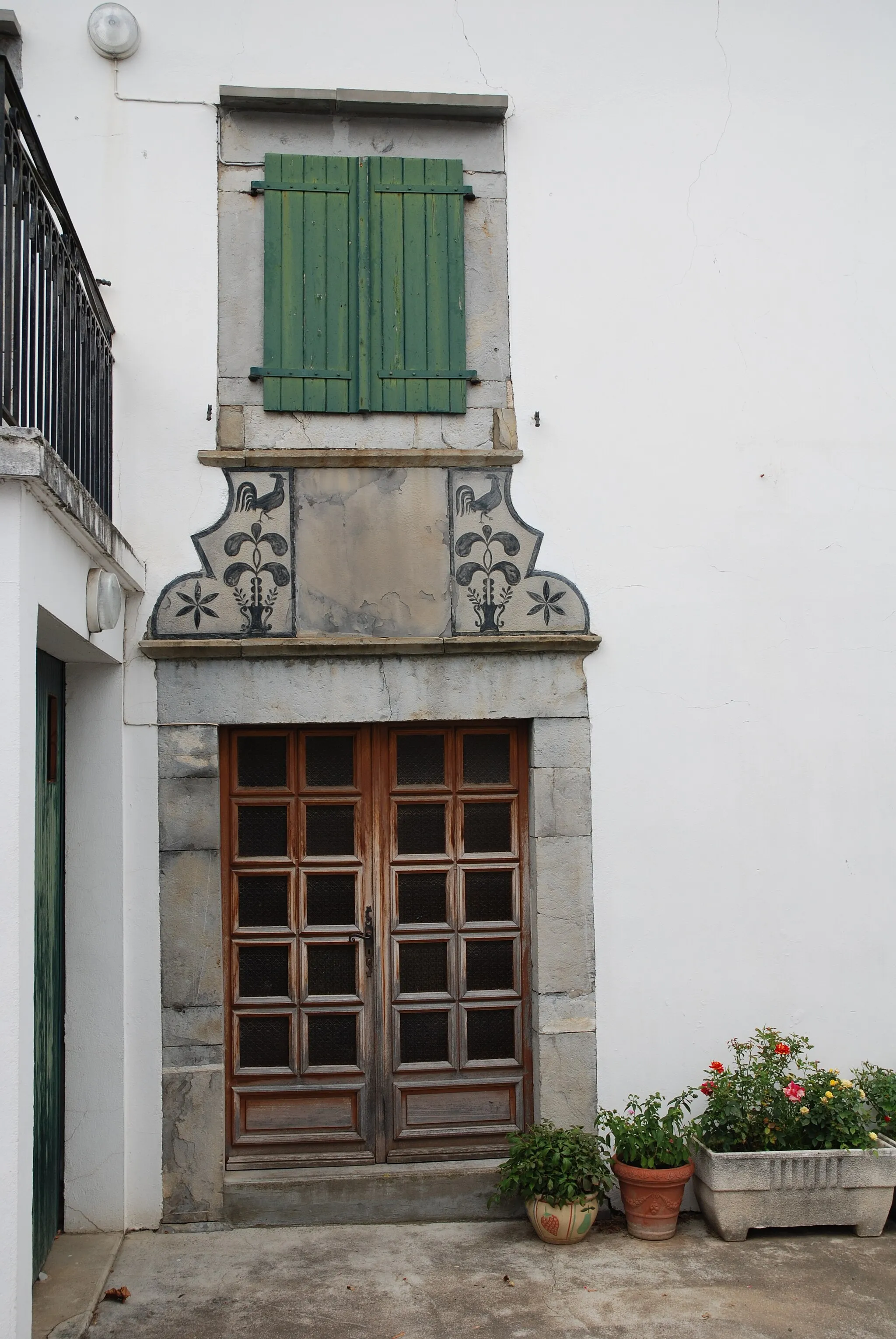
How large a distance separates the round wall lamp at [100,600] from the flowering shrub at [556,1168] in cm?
274

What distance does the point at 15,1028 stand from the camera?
11.0 ft

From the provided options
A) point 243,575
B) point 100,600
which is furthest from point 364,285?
point 100,600

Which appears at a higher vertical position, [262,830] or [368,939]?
[262,830]

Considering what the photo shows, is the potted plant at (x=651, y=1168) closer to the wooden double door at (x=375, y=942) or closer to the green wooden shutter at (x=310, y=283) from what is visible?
the wooden double door at (x=375, y=942)

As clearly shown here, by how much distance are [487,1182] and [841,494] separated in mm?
3511

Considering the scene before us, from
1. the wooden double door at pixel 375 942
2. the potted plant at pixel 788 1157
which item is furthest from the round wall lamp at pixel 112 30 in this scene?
the potted plant at pixel 788 1157

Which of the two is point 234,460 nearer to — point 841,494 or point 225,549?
point 225,549

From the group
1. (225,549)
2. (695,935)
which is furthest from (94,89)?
(695,935)

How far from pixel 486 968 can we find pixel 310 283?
3.22 metres

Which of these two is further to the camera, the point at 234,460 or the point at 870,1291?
the point at 234,460

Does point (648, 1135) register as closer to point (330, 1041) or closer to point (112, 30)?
point (330, 1041)

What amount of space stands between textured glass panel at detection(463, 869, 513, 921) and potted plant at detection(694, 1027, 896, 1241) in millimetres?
1150

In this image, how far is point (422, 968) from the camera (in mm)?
5344

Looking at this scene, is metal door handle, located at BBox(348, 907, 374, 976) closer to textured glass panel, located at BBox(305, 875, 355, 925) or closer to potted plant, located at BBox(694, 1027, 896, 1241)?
textured glass panel, located at BBox(305, 875, 355, 925)
